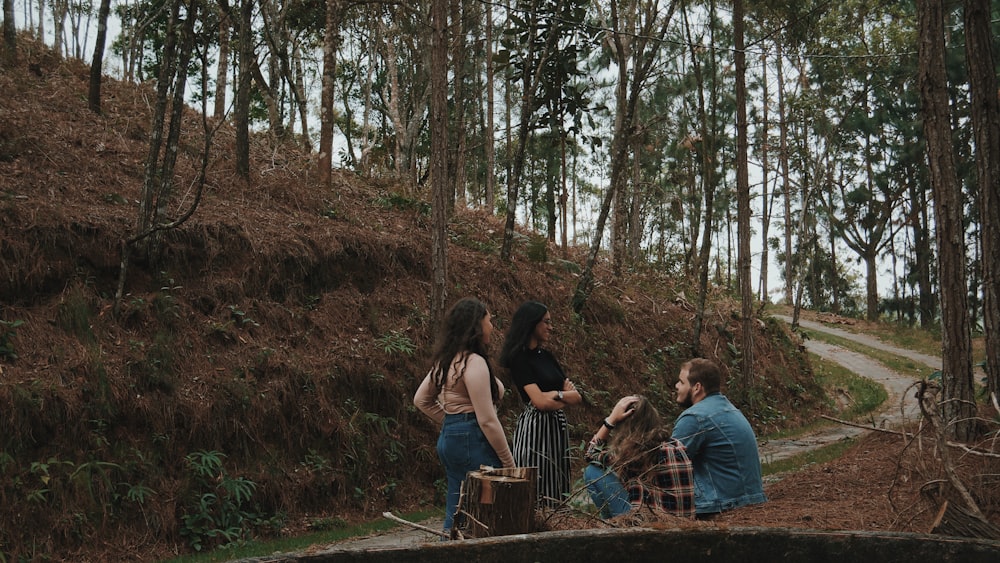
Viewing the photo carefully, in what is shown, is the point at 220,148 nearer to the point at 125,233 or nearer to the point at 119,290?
the point at 125,233

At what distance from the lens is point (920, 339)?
28.7 meters

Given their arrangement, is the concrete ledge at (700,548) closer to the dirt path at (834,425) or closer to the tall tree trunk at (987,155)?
the dirt path at (834,425)

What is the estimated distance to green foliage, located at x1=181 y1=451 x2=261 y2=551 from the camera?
283 inches

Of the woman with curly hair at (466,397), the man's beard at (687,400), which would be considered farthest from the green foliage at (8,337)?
the man's beard at (687,400)

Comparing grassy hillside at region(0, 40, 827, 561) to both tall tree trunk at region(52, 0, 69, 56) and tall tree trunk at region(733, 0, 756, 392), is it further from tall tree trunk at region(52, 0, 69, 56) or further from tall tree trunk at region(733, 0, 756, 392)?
tall tree trunk at region(52, 0, 69, 56)

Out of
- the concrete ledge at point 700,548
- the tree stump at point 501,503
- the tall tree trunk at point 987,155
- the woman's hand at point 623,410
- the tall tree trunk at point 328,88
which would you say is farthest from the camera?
the tall tree trunk at point 328,88

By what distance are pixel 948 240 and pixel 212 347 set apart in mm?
7814

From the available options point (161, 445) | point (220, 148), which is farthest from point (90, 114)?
point (161, 445)

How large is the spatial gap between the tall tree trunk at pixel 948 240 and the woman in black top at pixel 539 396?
4206mm

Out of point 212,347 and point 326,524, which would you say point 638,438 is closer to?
point 326,524

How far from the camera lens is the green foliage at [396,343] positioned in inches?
410

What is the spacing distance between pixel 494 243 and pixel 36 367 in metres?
9.27

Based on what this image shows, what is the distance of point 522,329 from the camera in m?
5.26

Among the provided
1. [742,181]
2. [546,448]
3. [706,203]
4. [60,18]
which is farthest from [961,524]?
[60,18]
